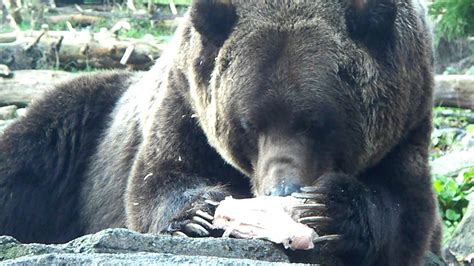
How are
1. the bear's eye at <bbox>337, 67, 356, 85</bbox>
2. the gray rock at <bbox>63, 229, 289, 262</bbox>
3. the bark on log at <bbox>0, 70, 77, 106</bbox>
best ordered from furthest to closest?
the bark on log at <bbox>0, 70, 77, 106</bbox> → the bear's eye at <bbox>337, 67, 356, 85</bbox> → the gray rock at <bbox>63, 229, 289, 262</bbox>

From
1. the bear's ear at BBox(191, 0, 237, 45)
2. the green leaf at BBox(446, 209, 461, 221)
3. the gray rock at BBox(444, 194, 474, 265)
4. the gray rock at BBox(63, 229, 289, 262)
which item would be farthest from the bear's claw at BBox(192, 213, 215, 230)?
the green leaf at BBox(446, 209, 461, 221)

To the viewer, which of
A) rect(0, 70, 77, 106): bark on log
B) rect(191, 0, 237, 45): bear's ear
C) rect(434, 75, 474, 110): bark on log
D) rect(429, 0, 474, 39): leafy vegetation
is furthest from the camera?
rect(0, 70, 77, 106): bark on log

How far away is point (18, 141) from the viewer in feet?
22.4

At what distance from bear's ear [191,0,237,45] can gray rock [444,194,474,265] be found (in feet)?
7.81

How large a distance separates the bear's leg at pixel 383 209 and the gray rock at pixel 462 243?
123 cm

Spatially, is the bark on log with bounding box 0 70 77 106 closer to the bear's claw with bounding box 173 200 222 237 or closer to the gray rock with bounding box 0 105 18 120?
the gray rock with bounding box 0 105 18 120

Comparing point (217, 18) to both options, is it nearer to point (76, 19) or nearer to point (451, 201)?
point (451, 201)

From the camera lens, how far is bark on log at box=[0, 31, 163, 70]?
1241cm

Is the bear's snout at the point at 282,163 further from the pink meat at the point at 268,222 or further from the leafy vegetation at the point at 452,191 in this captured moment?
the leafy vegetation at the point at 452,191

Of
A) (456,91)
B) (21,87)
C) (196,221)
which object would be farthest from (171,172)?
(21,87)

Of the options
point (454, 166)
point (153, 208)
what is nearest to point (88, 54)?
point (454, 166)

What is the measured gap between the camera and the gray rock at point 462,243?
6434 millimetres

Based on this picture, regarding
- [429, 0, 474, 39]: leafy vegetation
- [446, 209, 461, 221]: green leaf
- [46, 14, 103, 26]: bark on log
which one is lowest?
[46, 14, 103, 26]: bark on log

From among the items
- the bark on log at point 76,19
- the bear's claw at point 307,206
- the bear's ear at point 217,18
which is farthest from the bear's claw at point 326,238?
the bark on log at point 76,19
